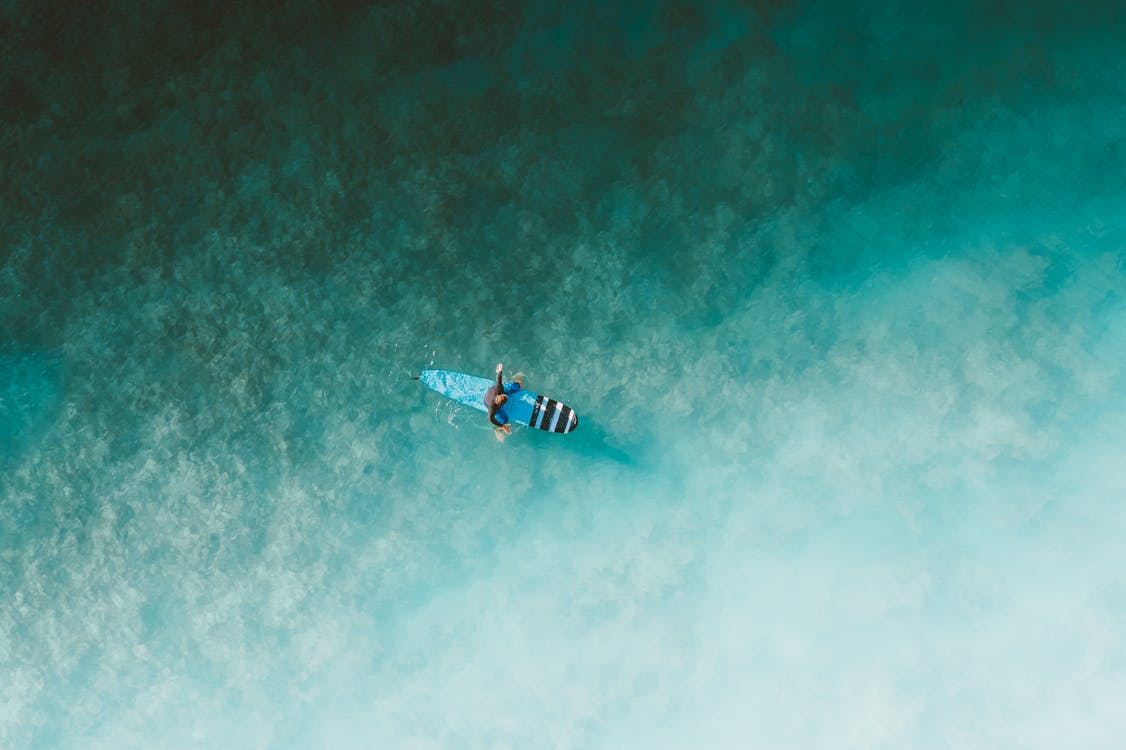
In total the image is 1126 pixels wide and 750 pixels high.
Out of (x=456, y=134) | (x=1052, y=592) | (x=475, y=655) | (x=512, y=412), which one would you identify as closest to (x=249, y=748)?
(x=475, y=655)

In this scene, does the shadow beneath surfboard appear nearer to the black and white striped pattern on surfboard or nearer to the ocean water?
the ocean water

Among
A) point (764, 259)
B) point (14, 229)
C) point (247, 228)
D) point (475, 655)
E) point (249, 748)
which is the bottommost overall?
point (249, 748)

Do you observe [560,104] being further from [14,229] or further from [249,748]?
[249,748]

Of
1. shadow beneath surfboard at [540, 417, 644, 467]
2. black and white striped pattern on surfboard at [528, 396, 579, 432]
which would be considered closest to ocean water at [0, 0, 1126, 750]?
shadow beneath surfboard at [540, 417, 644, 467]

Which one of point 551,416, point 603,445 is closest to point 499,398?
point 551,416

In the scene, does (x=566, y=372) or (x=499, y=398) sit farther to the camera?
(x=566, y=372)

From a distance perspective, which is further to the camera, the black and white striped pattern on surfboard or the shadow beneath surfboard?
the shadow beneath surfboard

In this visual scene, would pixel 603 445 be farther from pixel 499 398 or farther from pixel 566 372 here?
pixel 499 398
